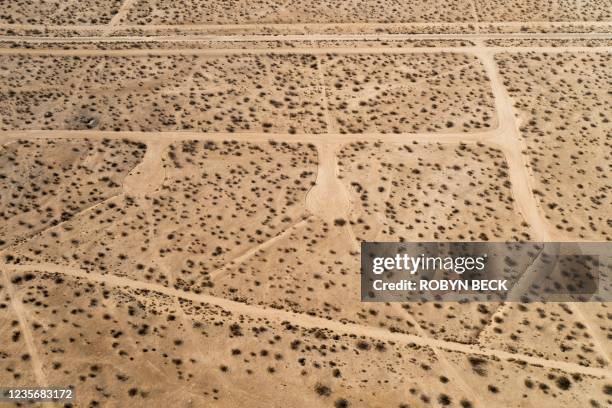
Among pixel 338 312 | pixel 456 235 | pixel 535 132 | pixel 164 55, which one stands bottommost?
pixel 338 312

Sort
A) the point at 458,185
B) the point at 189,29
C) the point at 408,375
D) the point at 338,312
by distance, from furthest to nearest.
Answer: the point at 189,29
the point at 458,185
the point at 338,312
the point at 408,375

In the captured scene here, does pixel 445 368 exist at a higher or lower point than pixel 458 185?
lower

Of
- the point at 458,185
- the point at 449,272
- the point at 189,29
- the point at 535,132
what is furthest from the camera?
the point at 189,29

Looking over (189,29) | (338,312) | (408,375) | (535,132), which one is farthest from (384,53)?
(408,375)

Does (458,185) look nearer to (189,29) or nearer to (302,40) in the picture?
(302,40)

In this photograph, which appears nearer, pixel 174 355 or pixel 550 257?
pixel 174 355

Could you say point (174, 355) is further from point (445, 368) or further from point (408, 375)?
point (445, 368)
